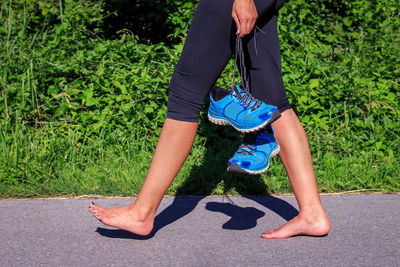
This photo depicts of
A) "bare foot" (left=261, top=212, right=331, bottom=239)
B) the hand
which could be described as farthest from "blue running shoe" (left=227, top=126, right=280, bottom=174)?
the hand

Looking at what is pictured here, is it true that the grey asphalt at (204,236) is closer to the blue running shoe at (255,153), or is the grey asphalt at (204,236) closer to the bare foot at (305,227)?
the bare foot at (305,227)

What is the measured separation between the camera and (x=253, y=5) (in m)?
2.09

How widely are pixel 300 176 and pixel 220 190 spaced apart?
0.93 meters

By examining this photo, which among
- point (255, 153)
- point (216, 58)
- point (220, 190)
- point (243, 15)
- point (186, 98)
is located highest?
point (243, 15)

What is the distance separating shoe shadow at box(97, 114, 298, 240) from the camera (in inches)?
106

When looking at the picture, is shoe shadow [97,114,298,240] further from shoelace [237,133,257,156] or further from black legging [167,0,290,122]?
black legging [167,0,290,122]

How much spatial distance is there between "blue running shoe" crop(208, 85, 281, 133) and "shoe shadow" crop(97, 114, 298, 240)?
75cm

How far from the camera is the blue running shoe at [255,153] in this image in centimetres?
205

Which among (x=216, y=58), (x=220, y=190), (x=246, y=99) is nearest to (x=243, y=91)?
(x=246, y=99)

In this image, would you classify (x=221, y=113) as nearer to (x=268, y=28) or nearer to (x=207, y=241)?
(x=268, y=28)

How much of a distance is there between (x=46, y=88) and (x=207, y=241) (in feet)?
8.49

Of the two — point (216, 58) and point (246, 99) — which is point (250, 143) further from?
point (216, 58)

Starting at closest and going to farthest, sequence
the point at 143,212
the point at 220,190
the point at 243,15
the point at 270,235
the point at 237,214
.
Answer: the point at 243,15
the point at 143,212
the point at 270,235
the point at 237,214
the point at 220,190

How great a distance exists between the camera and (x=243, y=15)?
204 centimetres
